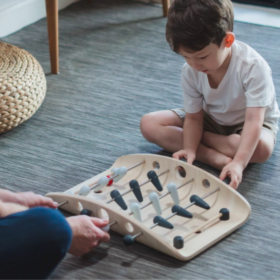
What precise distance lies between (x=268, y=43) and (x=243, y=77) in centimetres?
93

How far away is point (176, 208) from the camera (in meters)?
1.12

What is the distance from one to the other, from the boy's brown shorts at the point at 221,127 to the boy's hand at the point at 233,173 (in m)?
0.17

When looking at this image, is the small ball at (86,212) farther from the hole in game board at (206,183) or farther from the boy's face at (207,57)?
the boy's face at (207,57)

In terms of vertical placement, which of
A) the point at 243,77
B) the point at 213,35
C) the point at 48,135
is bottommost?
the point at 48,135

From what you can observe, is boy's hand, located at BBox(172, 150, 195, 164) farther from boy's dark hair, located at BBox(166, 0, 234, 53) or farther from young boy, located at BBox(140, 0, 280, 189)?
boy's dark hair, located at BBox(166, 0, 234, 53)

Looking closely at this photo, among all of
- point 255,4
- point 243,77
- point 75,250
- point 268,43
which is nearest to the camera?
point 75,250

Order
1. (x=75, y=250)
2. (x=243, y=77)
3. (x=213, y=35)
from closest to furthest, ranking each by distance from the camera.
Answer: (x=75, y=250), (x=213, y=35), (x=243, y=77)

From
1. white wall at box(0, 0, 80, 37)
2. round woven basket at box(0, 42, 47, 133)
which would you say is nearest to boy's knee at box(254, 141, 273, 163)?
round woven basket at box(0, 42, 47, 133)

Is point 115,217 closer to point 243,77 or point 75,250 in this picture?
point 75,250

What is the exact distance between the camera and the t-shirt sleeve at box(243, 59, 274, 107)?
4.06 feet

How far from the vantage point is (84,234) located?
103cm

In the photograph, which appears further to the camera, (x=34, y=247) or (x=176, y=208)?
(x=176, y=208)

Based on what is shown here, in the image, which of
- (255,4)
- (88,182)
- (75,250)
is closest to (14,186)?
(88,182)

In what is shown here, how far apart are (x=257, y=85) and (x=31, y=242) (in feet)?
2.13
